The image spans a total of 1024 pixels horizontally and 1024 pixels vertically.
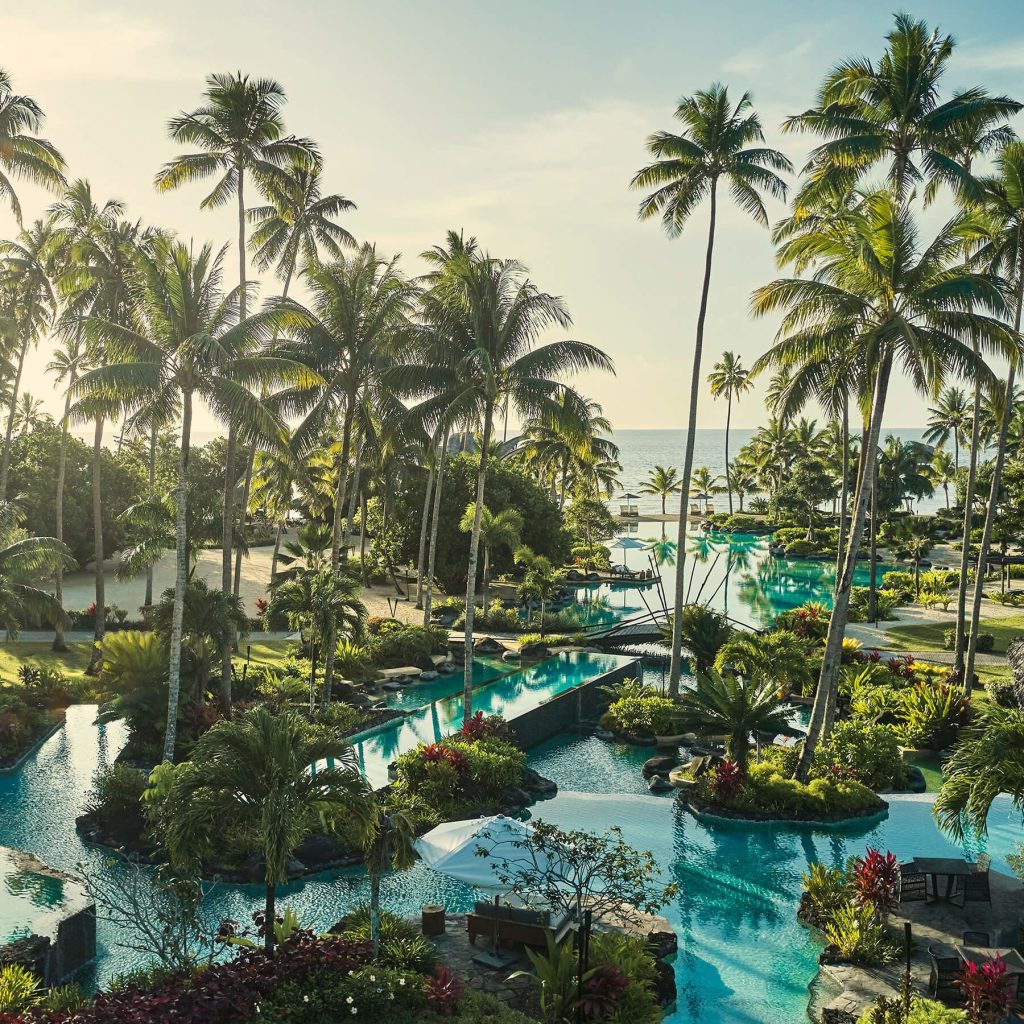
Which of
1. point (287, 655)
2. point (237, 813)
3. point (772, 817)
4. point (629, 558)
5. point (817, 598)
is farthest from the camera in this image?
point (629, 558)

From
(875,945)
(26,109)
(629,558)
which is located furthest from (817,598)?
(26,109)

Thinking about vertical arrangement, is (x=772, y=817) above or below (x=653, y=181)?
below

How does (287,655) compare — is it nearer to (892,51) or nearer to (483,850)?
(483,850)

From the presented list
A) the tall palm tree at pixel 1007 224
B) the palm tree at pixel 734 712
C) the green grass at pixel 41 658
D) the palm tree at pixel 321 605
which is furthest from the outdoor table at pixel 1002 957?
the green grass at pixel 41 658

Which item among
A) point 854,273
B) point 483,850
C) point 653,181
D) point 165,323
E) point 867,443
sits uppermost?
point 653,181

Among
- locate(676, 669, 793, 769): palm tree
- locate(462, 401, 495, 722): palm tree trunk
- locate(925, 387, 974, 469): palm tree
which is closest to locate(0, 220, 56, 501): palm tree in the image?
locate(462, 401, 495, 722): palm tree trunk

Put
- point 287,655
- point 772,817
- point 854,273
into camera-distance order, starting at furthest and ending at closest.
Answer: point 287,655 → point 772,817 → point 854,273

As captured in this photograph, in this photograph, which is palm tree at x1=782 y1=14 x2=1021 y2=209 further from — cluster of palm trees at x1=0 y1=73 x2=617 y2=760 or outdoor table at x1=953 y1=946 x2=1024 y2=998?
outdoor table at x1=953 y1=946 x2=1024 y2=998
